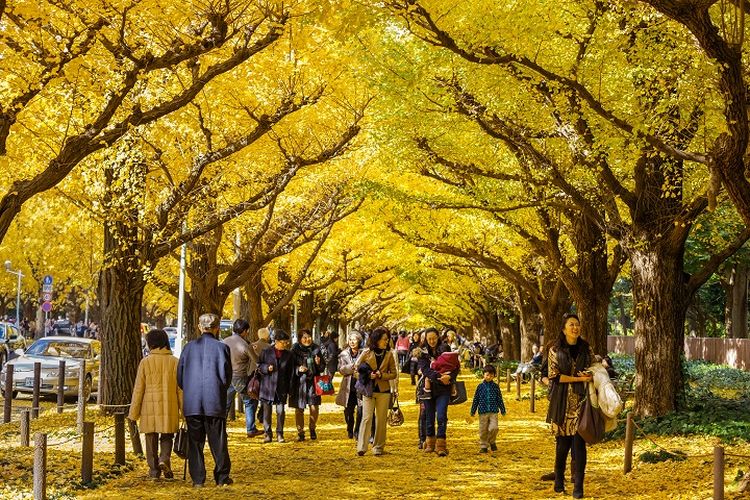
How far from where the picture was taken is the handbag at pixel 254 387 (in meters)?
14.9

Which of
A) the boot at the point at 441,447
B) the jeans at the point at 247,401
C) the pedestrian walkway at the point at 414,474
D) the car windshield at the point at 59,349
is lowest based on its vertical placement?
the pedestrian walkway at the point at 414,474

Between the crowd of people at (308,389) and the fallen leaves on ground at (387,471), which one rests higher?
the crowd of people at (308,389)

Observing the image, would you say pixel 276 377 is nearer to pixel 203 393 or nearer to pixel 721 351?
pixel 203 393

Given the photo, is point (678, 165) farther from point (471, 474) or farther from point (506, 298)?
point (506, 298)

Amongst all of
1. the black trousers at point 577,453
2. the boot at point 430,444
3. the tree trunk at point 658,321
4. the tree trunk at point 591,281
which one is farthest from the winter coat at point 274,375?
the tree trunk at point 591,281

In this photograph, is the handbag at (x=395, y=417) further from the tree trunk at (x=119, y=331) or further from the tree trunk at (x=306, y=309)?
the tree trunk at (x=306, y=309)

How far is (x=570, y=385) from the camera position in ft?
32.1

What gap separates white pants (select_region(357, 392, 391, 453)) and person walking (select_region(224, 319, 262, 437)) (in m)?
2.39

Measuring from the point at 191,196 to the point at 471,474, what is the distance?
8392 millimetres

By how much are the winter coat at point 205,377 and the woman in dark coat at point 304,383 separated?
4861 millimetres

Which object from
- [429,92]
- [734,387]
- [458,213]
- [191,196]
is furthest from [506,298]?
[429,92]

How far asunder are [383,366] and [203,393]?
12.4ft

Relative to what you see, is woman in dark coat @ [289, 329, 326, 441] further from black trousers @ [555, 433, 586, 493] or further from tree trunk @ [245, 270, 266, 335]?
tree trunk @ [245, 270, 266, 335]

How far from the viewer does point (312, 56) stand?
15.8 m
